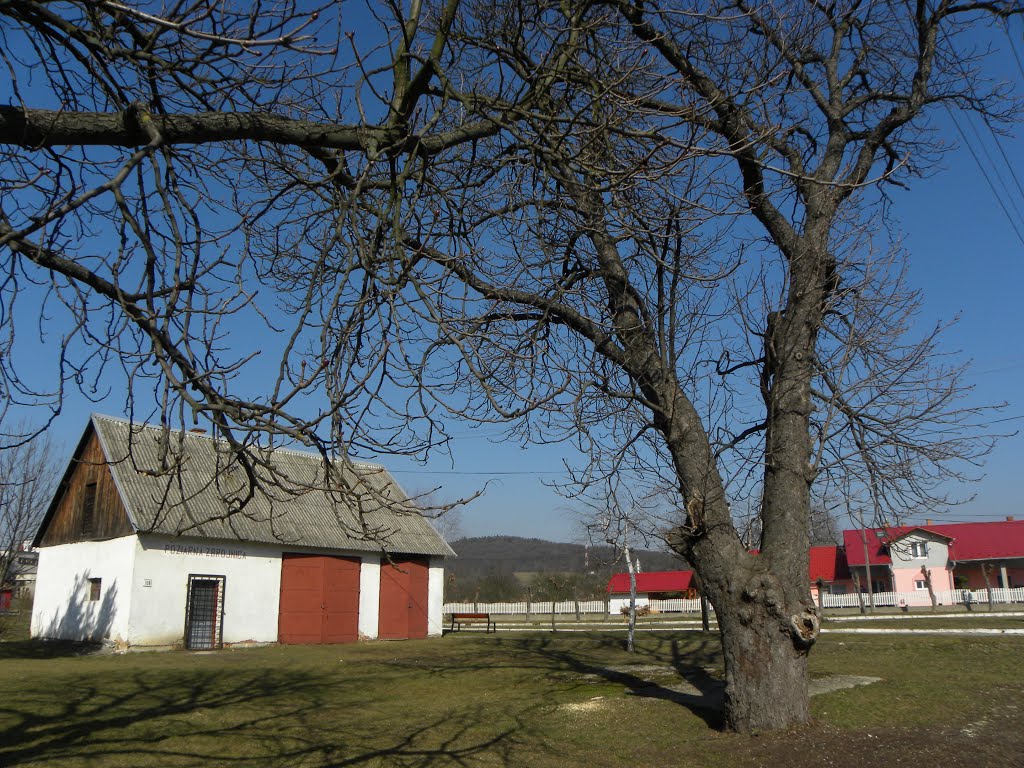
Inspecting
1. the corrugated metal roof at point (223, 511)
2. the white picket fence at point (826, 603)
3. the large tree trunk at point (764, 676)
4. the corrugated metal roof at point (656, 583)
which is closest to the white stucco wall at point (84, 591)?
the corrugated metal roof at point (223, 511)

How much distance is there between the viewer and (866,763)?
6.41 meters

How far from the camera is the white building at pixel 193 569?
755 inches

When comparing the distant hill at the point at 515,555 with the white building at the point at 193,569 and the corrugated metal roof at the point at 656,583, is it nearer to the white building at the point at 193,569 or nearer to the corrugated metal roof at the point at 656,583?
the corrugated metal roof at the point at 656,583

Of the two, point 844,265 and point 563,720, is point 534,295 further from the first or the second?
point 563,720

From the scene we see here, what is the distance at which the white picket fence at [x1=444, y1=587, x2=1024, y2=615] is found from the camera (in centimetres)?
3941

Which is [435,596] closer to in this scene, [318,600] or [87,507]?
[318,600]

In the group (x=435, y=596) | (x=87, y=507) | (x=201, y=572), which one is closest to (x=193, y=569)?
(x=201, y=572)

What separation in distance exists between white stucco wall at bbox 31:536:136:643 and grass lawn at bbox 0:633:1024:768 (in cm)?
409

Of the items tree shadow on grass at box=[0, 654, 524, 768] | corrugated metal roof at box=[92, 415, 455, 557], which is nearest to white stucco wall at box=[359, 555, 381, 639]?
corrugated metal roof at box=[92, 415, 455, 557]

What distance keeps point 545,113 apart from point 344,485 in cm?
320

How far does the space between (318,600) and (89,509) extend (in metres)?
6.54

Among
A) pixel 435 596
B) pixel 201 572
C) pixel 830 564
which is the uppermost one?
pixel 830 564

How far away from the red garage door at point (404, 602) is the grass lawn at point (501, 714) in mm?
9483

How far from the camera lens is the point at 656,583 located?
57438mm
